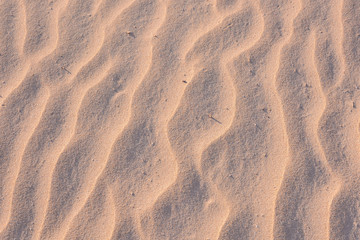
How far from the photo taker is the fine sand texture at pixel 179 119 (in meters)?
1.99

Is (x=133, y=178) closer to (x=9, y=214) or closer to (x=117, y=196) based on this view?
(x=117, y=196)

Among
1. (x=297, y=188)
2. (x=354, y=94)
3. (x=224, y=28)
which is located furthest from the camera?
(x=224, y=28)

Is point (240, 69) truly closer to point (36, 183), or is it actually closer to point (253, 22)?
point (253, 22)

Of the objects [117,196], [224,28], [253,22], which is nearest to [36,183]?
[117,196]

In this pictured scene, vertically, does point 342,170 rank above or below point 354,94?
below

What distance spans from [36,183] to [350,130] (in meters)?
1.87

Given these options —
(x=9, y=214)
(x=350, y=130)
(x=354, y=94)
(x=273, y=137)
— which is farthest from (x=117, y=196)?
(x=354, y=94)

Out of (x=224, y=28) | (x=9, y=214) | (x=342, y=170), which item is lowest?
(x=342, y=170)

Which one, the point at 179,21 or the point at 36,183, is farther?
the point at 179,21

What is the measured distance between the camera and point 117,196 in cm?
203

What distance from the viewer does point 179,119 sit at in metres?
2.16

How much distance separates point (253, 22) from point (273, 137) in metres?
0.81

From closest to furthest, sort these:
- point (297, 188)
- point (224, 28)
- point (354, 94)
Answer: point (297, 188) < point (354, 94) < point (224, 28)

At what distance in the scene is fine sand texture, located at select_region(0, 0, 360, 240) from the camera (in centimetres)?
199
